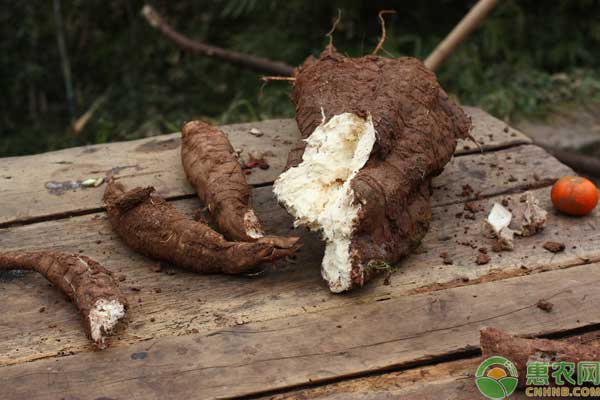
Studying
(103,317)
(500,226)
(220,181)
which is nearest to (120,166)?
(220,181)

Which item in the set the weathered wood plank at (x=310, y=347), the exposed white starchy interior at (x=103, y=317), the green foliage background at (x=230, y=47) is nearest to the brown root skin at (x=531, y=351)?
the weathered wood plank at (x=310, y=347)

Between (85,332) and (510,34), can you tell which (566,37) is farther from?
(85,332)

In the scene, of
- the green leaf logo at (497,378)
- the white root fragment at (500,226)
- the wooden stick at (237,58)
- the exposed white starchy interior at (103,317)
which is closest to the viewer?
the green leaf logo at (497,378)

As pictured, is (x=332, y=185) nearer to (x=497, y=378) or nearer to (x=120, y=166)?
(x=497, y=378)

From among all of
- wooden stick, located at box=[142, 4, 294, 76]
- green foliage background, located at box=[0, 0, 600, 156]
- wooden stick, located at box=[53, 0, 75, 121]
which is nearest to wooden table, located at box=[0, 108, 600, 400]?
wooden stick, located at box=[142, 4, 294, 76]

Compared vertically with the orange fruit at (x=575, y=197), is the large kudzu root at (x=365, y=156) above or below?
above

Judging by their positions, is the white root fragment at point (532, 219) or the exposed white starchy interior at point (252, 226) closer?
the exposed white starchy interior at point (252, 226)

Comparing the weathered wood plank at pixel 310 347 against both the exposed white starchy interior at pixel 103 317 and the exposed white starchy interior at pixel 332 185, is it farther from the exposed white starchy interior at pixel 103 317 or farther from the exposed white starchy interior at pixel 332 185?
the exposed white starchy interior at pixel 332 185
